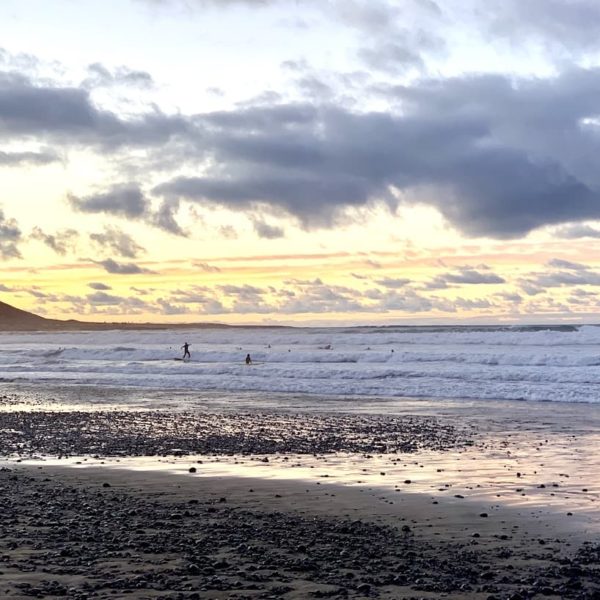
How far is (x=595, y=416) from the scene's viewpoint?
23703 mm

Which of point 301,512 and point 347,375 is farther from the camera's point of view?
point 347,375

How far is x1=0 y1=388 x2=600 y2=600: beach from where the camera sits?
7.84 meters

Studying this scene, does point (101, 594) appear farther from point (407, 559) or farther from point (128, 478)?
point (128, 478)

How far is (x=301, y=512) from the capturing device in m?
11.1

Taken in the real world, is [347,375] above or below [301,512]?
above

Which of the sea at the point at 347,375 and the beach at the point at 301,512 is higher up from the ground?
the sea at the point at 347,375

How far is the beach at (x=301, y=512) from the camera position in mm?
7836

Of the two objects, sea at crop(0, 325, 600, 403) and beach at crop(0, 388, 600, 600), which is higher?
sea at crop(0, 325, 600, 403)

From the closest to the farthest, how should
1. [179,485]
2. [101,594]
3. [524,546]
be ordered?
[101,594] < [524,546] < [179,485]

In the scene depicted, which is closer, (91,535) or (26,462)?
(91,535)

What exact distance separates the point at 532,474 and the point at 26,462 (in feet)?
31.8

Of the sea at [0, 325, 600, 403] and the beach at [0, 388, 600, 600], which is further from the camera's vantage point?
the sea at [0, 325, 600, 403]

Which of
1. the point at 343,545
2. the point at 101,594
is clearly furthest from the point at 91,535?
the point at 343,545

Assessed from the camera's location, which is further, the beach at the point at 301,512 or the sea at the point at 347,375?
the sea at the point at 347,375
